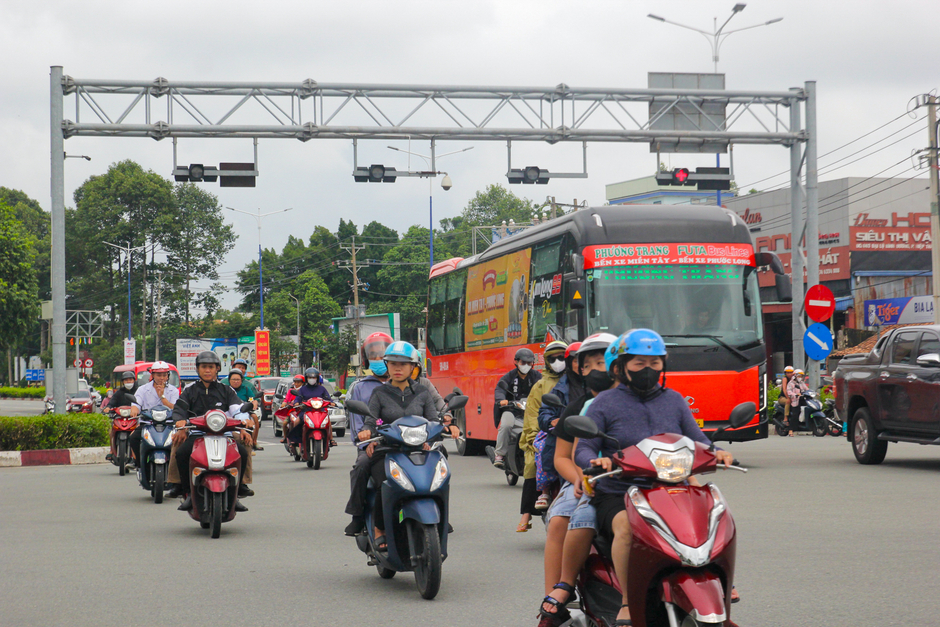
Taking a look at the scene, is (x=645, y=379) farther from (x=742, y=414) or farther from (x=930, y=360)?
(x=930, y=360)

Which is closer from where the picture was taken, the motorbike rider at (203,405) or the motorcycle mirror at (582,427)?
the motorcycle mirror at (582,427)

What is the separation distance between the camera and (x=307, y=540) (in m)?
9.48

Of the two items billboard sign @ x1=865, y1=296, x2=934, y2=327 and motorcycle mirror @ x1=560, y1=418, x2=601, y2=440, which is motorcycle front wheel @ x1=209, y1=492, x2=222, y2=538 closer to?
motorcycle mirror @ x1=560, y1=418, x2=601, y2=440

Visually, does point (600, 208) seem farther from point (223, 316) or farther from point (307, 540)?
point (223, 316)

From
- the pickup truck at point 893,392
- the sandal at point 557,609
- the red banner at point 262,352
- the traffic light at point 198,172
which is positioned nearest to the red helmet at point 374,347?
the sandal at point 557,609

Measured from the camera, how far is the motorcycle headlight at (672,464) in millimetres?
4391

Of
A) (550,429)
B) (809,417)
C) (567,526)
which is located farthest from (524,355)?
(809,417)

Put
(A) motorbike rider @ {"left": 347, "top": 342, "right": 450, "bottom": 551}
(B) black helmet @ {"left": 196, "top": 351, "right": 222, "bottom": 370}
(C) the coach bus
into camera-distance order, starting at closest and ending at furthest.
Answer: (A) motorbike rider @ {"left": 347, "top": 342, "right": 450, "bottom": 551}, (B) black helmet @ {"left": 196, "top": 351, "right": 222, "bottom": 370}, (C) the coach bus

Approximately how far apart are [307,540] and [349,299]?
82.8m

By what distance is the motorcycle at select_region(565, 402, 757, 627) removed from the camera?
13.5 ft

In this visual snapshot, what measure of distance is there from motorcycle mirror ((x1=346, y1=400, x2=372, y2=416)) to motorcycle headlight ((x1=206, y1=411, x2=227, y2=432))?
3043 millimetres

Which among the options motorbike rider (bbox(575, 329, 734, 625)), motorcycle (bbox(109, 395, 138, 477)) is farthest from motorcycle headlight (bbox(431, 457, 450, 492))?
motorcycle (bbox(109, 395, 138, 477))

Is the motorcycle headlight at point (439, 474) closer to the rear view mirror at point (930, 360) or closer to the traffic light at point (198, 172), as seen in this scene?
the rear view mirror at point (930, 360)

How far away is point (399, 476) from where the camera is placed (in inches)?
270
